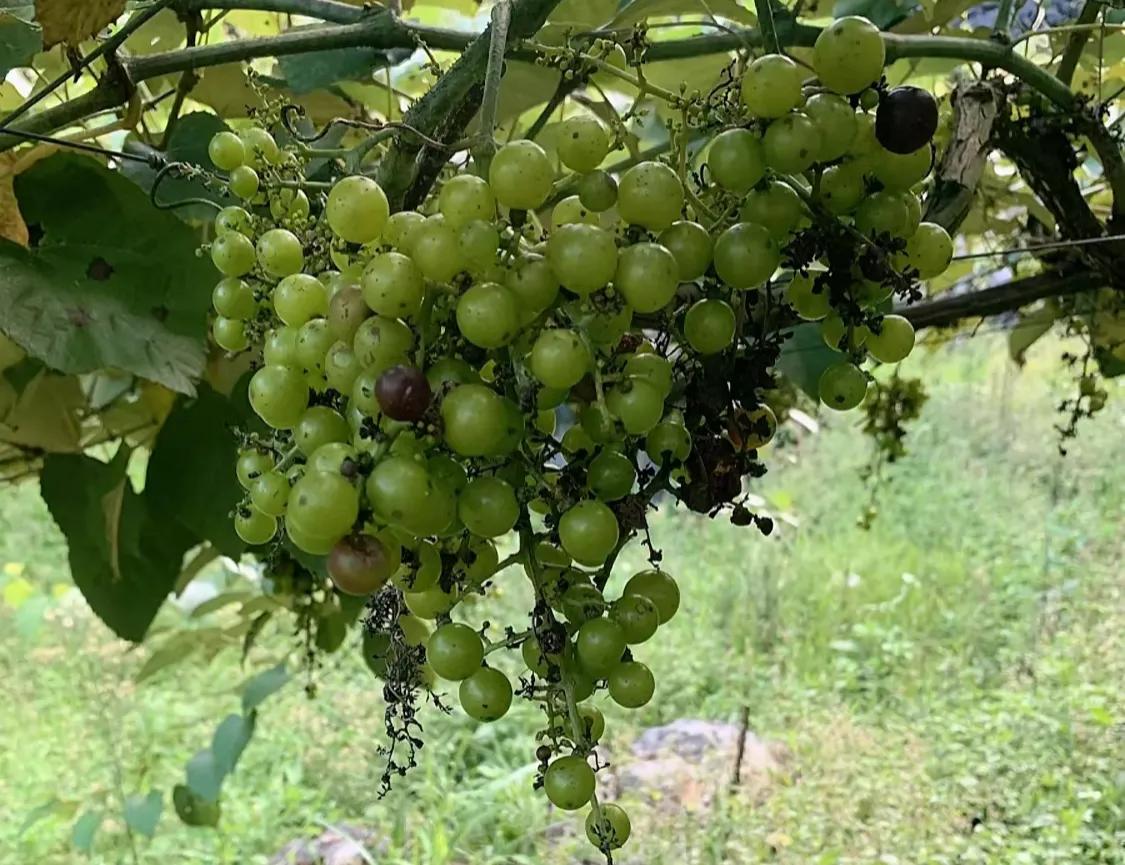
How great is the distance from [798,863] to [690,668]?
0.79 metres

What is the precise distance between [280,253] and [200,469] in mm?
406

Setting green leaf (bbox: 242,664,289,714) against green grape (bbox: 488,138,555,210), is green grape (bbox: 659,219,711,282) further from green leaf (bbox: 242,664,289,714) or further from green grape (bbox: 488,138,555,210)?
green leaf (bbox: 242,664,289,714)

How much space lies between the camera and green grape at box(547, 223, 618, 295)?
27 cm

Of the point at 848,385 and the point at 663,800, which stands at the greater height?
the point at 663,800

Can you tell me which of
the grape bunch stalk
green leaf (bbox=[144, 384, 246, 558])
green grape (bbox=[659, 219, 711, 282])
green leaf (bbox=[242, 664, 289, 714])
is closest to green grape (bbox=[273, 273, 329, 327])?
the grape bunch stalk

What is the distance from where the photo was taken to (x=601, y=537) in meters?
0.29

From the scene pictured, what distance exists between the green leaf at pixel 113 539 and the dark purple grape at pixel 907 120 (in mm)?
594

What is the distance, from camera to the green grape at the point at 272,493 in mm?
301

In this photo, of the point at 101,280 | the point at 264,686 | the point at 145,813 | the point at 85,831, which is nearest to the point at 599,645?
the point at 101,280

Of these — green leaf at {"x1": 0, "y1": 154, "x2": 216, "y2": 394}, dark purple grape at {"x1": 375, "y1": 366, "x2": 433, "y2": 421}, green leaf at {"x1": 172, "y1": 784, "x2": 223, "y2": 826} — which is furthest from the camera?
green leaf at {"x1": 172, "y1": 784, "x2": 223, "y2": 826}

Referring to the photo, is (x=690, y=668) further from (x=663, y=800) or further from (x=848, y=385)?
(x=848, y=385)

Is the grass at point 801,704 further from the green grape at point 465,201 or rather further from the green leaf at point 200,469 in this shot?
the green grape at point 465,201

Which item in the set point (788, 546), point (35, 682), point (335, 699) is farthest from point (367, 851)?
point (788, 546)

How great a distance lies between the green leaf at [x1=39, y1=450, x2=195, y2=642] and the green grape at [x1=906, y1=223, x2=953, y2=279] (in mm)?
576
